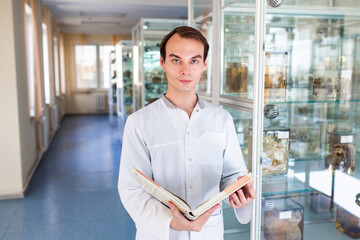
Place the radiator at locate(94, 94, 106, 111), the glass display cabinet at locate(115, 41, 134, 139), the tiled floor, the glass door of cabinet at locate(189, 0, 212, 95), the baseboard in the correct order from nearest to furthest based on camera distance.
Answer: the glass door of cabinet at locate(189, 0, 212, 95)
the tiled floor
the baseboard
the glass display cabinet at locate(115, 41, 134, 139)
the radiator at locate(94, 94, 106, 111)

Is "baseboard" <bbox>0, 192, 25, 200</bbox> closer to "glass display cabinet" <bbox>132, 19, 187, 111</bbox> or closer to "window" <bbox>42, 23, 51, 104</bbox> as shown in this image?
"glass display cabinet" <bbox>132, 19, 187, 111</bbox>

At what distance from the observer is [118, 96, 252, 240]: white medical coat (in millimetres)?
1495

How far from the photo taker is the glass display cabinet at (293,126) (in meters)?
2.04

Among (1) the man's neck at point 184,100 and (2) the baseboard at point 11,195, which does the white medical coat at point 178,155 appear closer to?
(1) the man's neck at point 184,100

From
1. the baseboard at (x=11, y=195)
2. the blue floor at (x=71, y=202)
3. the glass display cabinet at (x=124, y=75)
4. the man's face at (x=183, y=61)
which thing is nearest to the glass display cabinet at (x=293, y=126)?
the man's face at (x=183, y=61)

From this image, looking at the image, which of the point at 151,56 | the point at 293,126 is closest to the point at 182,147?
the point at 293,126

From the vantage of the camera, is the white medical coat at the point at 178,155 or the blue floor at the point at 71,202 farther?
the blue floor at the point at 71,202

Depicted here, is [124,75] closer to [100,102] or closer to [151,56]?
[151,56]

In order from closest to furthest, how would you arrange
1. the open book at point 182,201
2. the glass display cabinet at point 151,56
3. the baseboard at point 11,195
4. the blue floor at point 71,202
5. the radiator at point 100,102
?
the open book at point 182,201 < the blue floor at point 71,202 < the baseboard at point 11,195 < the glass display cabinet at point 151,56 < the radiator at point 100,102

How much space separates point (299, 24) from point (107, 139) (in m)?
5.95

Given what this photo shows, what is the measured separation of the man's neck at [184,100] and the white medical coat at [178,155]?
1.2 inches

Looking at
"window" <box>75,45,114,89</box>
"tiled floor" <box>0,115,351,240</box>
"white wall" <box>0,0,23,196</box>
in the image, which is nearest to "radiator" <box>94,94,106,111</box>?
"window" <box>75,45,114,89</box>

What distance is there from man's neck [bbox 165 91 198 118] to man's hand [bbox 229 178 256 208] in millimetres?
421

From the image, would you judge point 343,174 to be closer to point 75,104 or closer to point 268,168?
point 268,168
